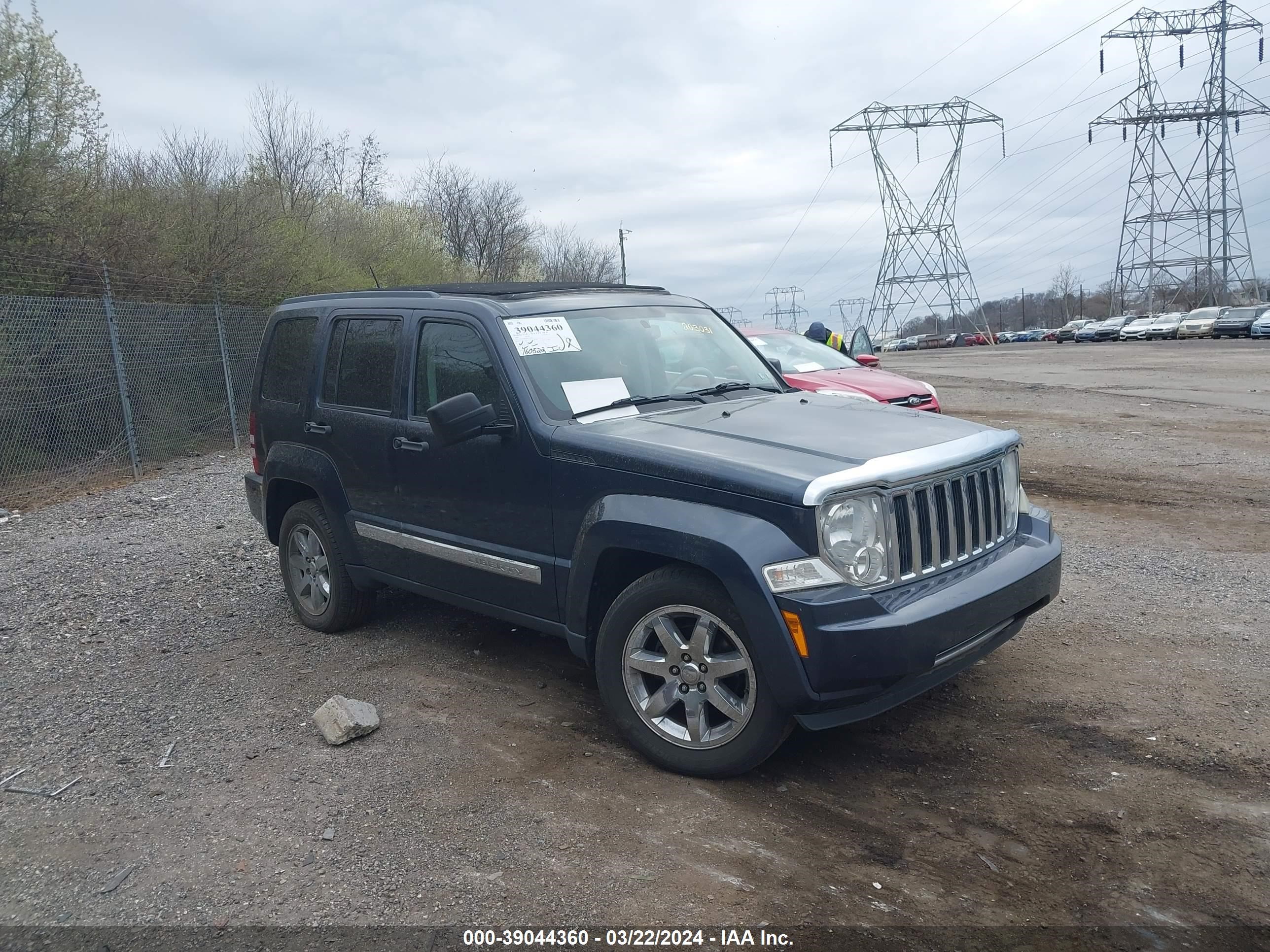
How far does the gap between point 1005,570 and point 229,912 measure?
307 cm

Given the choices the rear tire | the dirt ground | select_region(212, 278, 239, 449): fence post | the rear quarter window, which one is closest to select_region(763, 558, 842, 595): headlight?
the dirt ground

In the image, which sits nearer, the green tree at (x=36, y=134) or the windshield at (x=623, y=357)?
the windshield at (x=623, y=357)

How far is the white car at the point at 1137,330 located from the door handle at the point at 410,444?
187ft

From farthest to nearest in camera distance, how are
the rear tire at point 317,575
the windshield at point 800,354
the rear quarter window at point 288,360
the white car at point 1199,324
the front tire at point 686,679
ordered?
1. the white car at point 1199,324
2. the windshield at point 800,354
3. the rear quarter window at point 288,360
4. the rear tire at point 317,575
5. the front tire at point 686,679

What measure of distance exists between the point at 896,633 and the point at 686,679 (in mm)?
832

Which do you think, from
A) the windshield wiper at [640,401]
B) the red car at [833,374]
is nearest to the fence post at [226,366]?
the red car at [833,374]

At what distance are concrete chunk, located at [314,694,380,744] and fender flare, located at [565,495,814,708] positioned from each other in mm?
1314

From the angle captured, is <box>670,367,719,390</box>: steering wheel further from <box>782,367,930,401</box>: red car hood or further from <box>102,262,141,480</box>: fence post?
<box>102,262,141,480</box>: fence post

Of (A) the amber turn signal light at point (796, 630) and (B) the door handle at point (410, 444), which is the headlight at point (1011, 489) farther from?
(B) the door handle at point (410, 444)

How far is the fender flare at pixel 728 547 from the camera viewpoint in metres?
3.30

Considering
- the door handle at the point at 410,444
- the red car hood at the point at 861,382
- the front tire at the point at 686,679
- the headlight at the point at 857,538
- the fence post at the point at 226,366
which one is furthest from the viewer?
the fence post at the point at 226,366

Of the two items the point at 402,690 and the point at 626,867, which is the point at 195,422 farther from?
the point at 626,867

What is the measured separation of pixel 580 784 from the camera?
147 inches

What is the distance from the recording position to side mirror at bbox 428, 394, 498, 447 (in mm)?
4039
